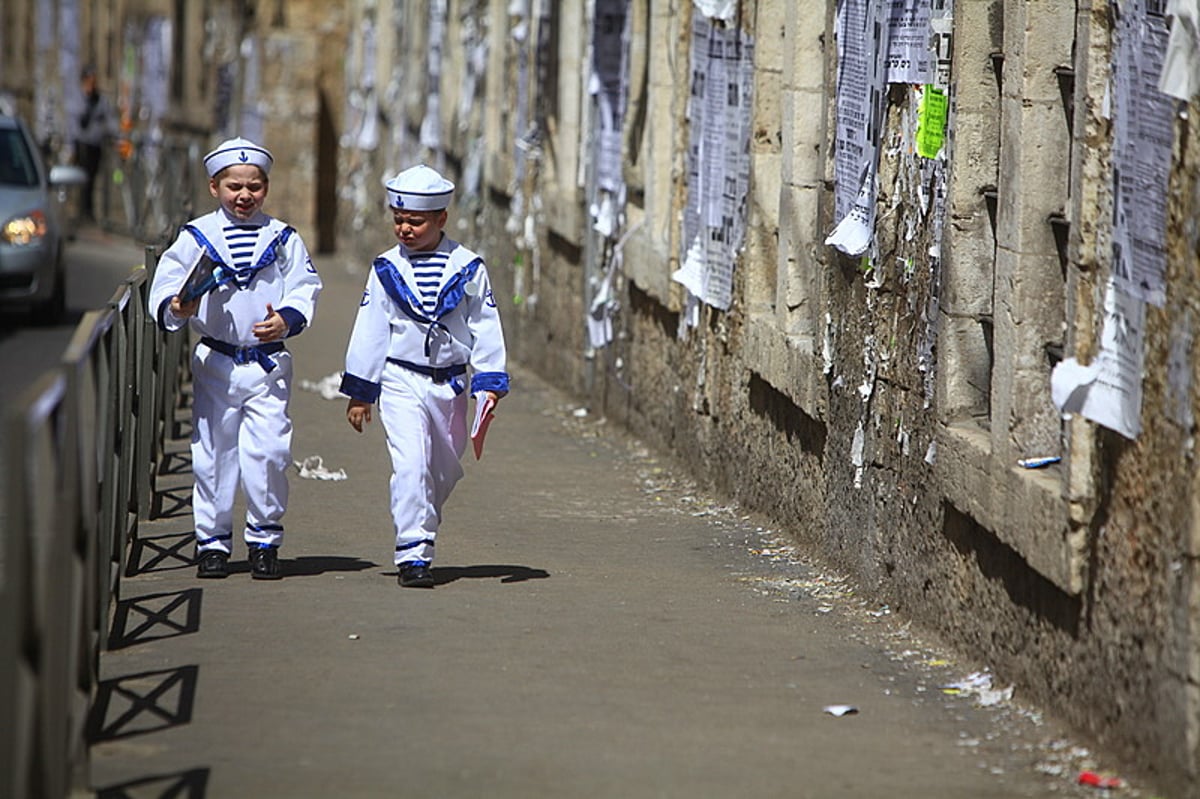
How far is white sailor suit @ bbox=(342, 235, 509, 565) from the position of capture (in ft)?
24.7

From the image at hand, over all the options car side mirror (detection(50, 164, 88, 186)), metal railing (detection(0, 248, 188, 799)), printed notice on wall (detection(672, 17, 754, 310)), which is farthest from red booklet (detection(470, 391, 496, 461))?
car side mirror (detection(50, 164, 88, 186))

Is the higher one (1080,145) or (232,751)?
(1080,145)

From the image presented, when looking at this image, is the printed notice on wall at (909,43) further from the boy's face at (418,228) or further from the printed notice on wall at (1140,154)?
the printed notice on wall at (1140,154)

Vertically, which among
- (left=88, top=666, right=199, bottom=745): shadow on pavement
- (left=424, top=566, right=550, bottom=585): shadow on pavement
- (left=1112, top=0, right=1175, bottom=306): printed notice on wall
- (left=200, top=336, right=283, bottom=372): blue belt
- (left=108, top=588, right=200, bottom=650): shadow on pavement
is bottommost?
(left=424, top=566, right=550, bottom=585): shadow on pavement

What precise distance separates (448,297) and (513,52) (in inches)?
359

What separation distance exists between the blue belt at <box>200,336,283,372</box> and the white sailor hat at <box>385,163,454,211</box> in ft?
2.18

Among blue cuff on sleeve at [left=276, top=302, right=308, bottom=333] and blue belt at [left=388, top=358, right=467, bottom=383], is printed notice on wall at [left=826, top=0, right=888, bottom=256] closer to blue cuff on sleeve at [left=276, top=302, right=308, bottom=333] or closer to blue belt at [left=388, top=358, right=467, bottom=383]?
blue belt at [left=388, top=358, right=467, bottom=383]

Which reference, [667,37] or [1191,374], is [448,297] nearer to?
[1191,374]

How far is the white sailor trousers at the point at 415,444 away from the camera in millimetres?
7520

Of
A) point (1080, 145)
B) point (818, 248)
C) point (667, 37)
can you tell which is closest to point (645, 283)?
point (667, 37)

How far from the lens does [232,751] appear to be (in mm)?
5324

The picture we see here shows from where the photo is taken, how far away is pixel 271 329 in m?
7.57

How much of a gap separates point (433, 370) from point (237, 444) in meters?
0.74

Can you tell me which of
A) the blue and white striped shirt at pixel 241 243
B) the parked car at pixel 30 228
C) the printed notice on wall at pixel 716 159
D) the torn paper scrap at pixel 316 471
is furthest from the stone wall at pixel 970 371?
the parked car at pixel 30 228
